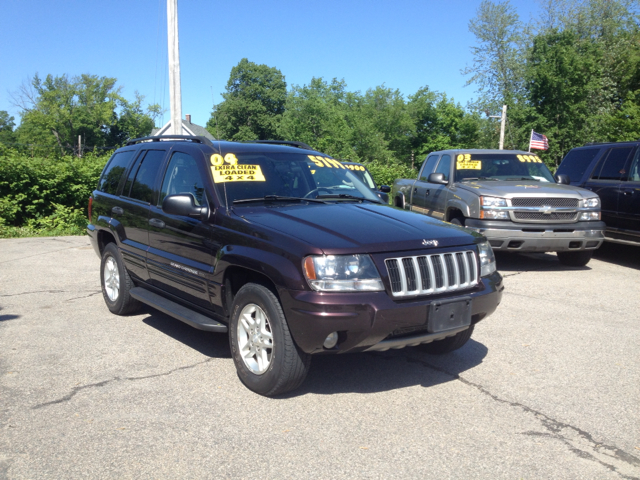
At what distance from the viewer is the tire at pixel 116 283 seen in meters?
6.03

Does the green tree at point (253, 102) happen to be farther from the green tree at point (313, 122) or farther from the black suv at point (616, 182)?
the black suv at point (616, 182)

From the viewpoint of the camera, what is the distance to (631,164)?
965 cm

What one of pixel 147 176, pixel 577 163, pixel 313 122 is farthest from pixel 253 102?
pixel 147 176

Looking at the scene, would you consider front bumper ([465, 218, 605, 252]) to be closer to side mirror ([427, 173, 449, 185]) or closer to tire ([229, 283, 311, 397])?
side mirror ([427, 173, 449, 185])

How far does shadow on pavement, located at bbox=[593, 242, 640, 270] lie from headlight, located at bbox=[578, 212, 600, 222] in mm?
1666

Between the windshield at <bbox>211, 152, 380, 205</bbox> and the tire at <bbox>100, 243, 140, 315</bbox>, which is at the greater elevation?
the windshield at <bbox>211, 152, 380, 205</bbox>

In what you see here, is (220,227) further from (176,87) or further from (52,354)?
(176,87)

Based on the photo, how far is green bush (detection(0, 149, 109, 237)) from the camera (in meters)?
13.9

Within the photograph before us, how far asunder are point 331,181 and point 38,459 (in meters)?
3.20

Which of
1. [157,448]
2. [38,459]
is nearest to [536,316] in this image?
[157,448]

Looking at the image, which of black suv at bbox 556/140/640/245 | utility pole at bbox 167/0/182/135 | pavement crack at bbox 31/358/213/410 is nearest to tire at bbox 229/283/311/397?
pavement crack at bbox 31/358/213/410

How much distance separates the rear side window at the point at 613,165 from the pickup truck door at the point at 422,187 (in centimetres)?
284

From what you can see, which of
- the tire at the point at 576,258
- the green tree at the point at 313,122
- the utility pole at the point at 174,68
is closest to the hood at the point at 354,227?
the tire at the point at 576,258

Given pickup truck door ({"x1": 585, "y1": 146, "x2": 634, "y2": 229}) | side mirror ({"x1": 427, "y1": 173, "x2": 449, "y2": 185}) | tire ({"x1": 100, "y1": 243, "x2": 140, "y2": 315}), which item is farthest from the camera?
pickup truck door ({"x1": 585, "y1": 146, "x2": 634, "y2": 229})
